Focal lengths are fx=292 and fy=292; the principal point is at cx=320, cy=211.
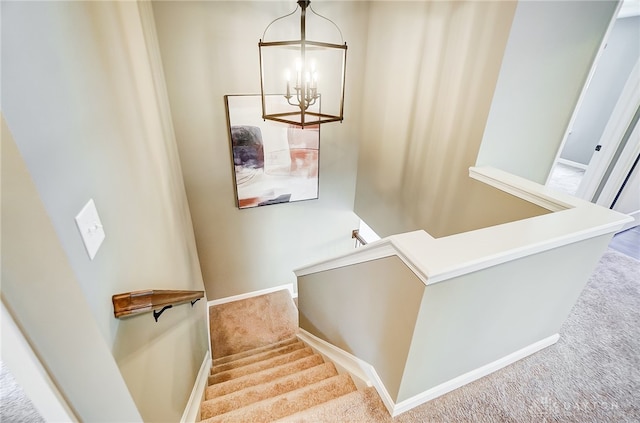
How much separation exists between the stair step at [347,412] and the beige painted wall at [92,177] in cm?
66

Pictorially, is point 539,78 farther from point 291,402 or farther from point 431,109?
point 291,402

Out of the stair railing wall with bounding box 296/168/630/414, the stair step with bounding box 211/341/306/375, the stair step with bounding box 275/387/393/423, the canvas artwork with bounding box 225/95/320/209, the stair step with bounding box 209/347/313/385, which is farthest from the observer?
the canvas artwork with bounding box 225/95/320/209

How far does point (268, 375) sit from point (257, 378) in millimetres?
81

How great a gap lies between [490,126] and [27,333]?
92.3 inches

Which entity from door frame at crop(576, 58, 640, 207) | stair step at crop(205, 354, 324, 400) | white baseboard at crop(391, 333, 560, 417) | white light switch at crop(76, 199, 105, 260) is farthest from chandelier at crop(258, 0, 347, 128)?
door frame at crop(576, 58, 640, 207)

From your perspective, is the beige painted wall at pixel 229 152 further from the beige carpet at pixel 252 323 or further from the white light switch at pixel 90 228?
the white light switch at pixel 90 228

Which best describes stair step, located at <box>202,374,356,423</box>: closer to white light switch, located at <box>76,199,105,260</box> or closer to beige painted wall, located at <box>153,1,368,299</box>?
white light switch, located at <box>76,199,105,260</box>

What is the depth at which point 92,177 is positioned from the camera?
2.96ft

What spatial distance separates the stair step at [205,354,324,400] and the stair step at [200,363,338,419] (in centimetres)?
18

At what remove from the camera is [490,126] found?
192 centimetres

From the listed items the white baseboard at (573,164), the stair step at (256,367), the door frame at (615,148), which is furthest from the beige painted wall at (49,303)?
the white baseboard at (573,164)

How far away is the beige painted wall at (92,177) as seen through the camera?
2.10 feet

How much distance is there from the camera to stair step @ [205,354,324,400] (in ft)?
6.77

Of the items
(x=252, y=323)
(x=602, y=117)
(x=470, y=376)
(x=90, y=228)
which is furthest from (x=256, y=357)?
(x=602, y=117)
